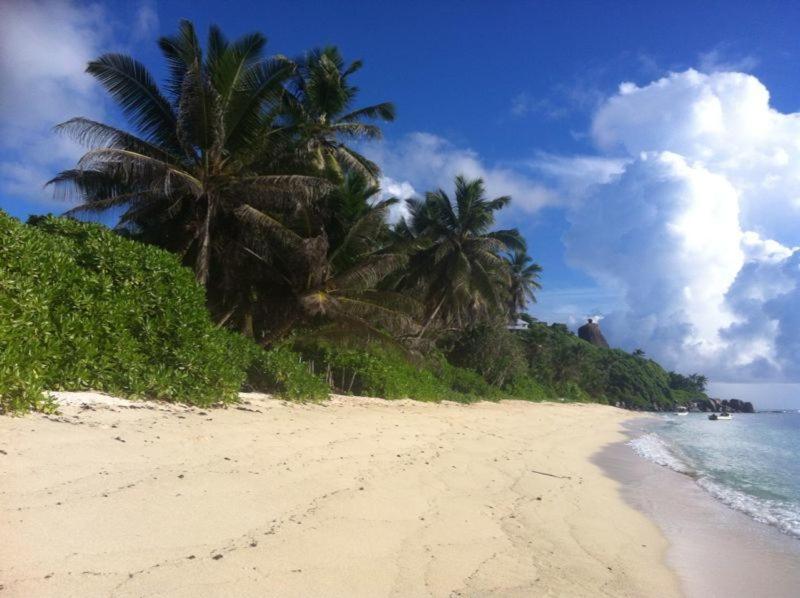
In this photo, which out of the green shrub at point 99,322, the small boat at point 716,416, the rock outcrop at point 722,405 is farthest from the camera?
the rock outcrop at point 722,405

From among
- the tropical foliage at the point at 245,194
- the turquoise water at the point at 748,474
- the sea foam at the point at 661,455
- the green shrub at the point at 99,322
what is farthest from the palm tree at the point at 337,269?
the turquoise water at the point at 748,474

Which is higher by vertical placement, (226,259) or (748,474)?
(226,259)

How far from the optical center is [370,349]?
55.7 feet

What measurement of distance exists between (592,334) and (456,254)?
254 ft

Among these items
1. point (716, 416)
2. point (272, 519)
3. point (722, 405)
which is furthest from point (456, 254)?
point (722, 405)

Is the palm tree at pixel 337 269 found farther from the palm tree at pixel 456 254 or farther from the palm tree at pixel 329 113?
the palm tree at pixel 456 254

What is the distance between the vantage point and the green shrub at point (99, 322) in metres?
5.68

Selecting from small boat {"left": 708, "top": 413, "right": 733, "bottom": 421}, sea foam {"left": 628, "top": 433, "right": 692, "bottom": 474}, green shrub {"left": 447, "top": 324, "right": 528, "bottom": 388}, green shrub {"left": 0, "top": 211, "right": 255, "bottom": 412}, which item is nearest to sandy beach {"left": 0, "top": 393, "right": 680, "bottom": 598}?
green shrub {"left": 0, "top": 211, "right": 255, "bottom": 412}

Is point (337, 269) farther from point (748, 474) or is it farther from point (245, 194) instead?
point (748, 474)

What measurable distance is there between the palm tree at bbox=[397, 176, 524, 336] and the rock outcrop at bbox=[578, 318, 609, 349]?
73.9m

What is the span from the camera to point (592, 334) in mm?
96312

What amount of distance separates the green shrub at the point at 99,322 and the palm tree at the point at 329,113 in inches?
437

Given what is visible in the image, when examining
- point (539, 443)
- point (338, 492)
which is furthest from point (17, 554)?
point (539, 443)

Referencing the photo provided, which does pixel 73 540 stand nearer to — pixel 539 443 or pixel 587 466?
pixel 587 466
